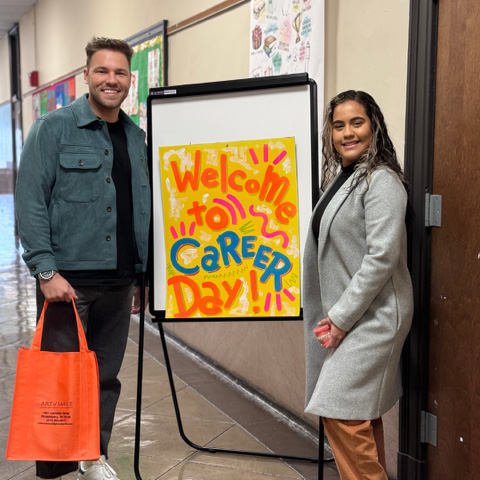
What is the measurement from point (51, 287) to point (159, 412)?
123 cm

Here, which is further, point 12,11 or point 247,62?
A: point 12,11

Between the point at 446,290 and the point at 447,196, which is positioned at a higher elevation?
the point at 447,196

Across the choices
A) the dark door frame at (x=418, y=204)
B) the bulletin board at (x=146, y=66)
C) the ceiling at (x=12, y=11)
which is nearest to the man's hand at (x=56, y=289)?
the dark door frame at (x=418, y=204)

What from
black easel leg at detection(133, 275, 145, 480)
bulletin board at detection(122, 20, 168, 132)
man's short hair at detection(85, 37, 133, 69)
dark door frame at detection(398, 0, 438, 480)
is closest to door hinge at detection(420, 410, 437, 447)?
dark door frame at detection(398, 0, 438, 480)

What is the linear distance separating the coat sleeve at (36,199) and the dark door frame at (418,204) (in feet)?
3.95

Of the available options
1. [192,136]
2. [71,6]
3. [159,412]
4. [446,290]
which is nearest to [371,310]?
[446,290]

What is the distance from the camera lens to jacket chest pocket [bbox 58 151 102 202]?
2129mm

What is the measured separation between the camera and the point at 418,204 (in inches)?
81.3

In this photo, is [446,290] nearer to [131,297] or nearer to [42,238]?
[131,297]

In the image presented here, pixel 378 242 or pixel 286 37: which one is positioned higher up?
pixel 286 37

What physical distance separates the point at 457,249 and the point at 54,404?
1.40 meters

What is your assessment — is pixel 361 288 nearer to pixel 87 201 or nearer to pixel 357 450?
pixel 357 450

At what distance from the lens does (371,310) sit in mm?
1790


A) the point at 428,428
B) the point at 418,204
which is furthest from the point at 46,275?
the point at 428,428
